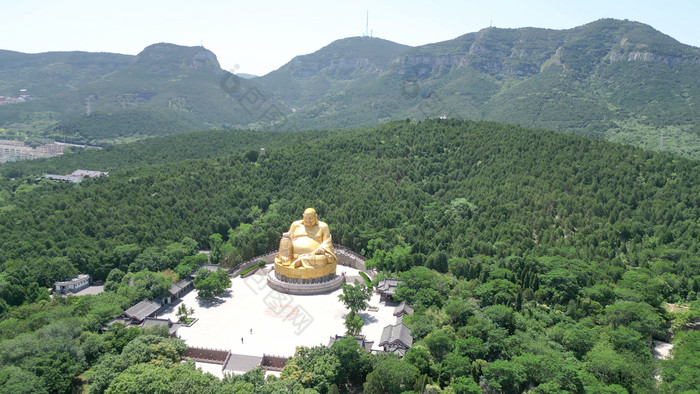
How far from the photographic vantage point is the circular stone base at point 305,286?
39062 millimetres

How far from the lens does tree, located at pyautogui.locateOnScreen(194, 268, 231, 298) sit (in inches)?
1480

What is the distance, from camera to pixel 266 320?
34875 mm

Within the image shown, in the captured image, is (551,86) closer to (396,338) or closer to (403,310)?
(403,310)

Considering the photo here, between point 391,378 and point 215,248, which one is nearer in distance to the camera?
point 391,378

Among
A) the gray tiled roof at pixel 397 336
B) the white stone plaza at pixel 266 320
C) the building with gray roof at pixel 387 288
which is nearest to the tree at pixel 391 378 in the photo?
the gray tiled roof at pixel 397 336

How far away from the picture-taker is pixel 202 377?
2525cm

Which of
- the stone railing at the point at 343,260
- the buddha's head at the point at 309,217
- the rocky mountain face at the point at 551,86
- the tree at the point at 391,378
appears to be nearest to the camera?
the tree at the point at 391,378

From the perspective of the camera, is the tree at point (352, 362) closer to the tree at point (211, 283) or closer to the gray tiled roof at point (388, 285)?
the gray tiled roof at point (388, 285)

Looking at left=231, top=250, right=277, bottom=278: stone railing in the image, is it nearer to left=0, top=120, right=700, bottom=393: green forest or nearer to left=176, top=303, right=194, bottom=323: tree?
left=0, top=120, right=700, bottom=393: green forest

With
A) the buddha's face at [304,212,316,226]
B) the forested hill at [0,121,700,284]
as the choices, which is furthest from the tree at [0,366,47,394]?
the buddha's face at [304,212,316,226]

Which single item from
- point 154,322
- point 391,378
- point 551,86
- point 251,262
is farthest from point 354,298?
point 551,86

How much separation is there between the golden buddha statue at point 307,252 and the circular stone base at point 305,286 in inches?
24.4

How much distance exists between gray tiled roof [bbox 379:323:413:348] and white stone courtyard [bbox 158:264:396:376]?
917 mm

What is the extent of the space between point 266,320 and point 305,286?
5.07 meters
